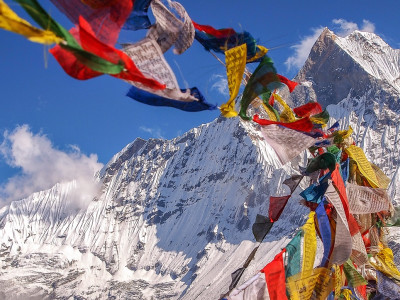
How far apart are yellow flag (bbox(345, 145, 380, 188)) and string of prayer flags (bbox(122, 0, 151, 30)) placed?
Answer: 4703 millimetres

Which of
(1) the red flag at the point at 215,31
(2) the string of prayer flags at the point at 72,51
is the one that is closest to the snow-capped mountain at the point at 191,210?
(1) the red flag at the point at 215,31

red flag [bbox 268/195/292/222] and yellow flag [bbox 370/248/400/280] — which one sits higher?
red flag [bbox 268/195/292/222]

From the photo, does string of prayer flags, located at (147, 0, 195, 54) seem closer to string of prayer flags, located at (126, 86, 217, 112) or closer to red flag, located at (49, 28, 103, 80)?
string of prayer flags, located at (126, 86, 217, 112)

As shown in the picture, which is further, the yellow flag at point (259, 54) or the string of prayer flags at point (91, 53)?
the yellow flag at point (259, 54)

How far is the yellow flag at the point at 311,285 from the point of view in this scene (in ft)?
20.9

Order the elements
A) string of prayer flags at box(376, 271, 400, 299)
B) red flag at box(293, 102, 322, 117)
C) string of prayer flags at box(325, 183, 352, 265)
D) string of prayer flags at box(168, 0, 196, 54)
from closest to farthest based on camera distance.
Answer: string of prayer flags at box(168, 0, 196, 54) < string of prayer flags at box(325, 183, 352, 265) < red flag at box(293, 102, 322, 117) < string of prayer flags at box(376, 271, 400, 299)

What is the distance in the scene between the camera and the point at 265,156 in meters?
160

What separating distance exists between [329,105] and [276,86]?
161 metres

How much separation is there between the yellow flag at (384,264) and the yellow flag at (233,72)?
524 centimetres

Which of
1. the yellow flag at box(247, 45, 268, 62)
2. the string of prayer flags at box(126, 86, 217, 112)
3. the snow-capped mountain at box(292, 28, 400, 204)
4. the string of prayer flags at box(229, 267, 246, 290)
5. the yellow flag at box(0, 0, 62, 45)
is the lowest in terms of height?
the string of prayer flags at box(229, 267, 246, 290)

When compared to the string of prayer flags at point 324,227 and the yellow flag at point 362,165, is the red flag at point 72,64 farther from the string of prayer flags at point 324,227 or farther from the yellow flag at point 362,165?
the yellow flag at point 362,165

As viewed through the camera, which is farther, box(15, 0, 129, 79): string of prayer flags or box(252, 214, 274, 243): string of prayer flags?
box(252, 214, 274, 243): string of prayer flags

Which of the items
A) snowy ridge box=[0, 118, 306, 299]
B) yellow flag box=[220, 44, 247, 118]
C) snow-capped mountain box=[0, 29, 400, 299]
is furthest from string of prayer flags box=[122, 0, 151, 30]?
snow-capped mountain box=[0, 29, 400, 299]

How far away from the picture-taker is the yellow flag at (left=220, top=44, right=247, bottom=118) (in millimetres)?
5047
